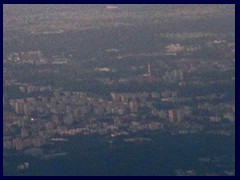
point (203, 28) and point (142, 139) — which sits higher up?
point (203, 28)

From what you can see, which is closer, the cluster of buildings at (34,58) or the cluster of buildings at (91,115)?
the cluster of buildings at (91,115)

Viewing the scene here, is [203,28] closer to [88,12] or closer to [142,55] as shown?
[142,55]

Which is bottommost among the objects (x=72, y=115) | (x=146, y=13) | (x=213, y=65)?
(x=72, y=115)

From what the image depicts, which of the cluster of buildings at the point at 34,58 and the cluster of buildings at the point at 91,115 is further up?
the cluster of buildings at the point at 34,58

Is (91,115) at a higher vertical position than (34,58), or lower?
lower

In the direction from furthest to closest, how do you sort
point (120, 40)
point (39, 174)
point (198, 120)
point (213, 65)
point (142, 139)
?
1. point (120, 40)
2. point (213, 65)
3. point (198, 120)
4. point (142, 139)
5. point (39, 174)

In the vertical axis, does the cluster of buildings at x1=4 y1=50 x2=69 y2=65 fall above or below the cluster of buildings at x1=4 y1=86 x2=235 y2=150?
above

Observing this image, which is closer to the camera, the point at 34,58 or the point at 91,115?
the point at 91,115

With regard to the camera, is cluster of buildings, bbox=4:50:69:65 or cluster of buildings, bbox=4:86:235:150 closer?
cluster of buildings, bbox=4:86:235:150

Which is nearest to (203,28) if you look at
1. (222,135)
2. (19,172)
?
(222,135)

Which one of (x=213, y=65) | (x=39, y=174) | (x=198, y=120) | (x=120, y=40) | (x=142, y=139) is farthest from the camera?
(x=120, y=40)

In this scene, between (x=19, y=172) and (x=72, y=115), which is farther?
(x=72, y=115)
